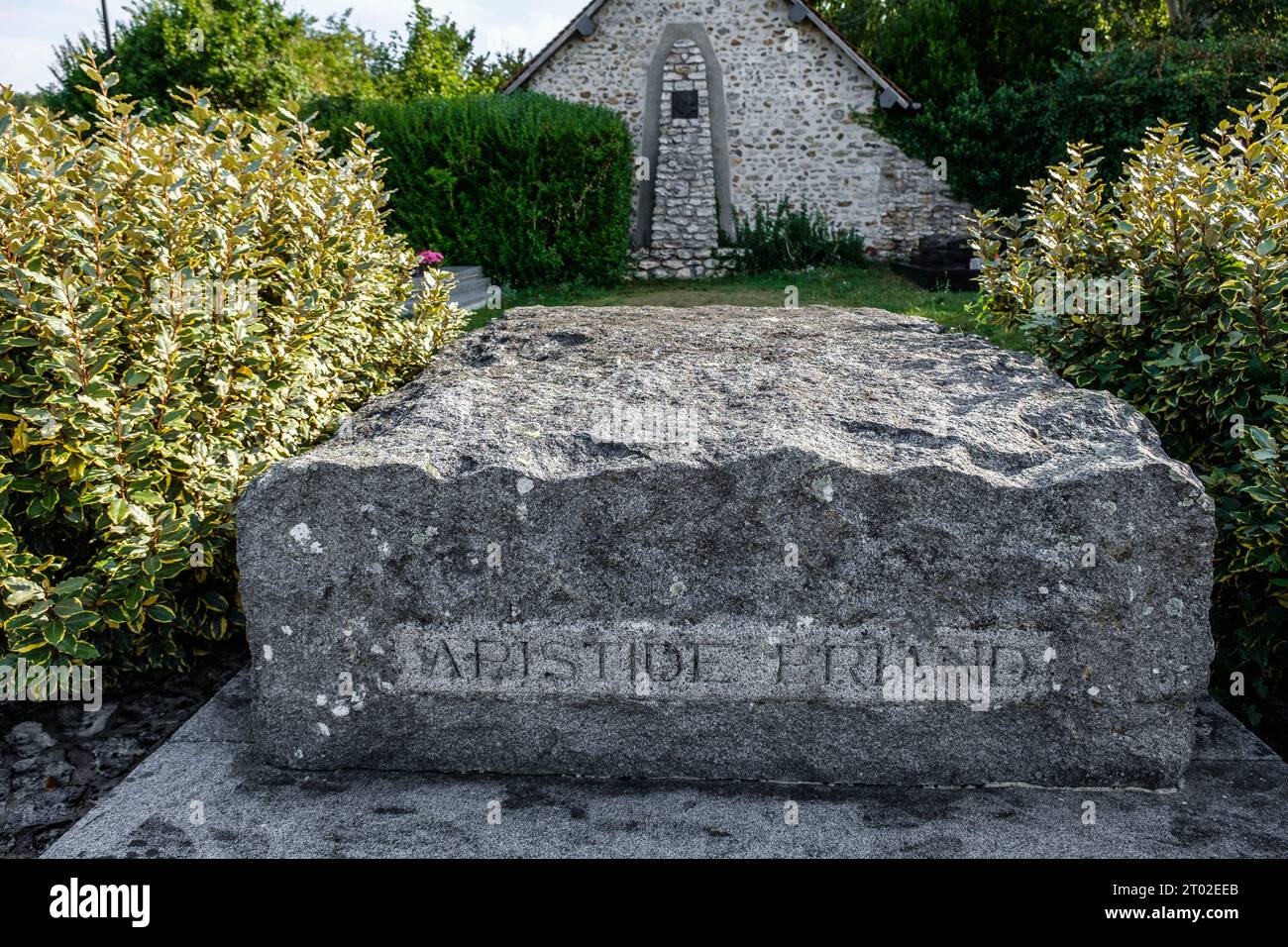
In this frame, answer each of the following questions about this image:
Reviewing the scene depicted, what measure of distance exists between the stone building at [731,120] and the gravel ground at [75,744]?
12558 millimetres

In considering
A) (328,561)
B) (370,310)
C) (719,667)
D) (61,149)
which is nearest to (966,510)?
(719,667)

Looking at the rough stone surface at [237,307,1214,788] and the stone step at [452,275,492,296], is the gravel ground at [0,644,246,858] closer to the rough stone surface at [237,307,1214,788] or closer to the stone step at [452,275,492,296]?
the rough stone surface at [237,307,1214,788]

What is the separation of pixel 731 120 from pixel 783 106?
2.64 ft

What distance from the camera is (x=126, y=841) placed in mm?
2270

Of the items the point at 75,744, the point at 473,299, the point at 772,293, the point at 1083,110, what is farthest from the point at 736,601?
the point at 1083,110

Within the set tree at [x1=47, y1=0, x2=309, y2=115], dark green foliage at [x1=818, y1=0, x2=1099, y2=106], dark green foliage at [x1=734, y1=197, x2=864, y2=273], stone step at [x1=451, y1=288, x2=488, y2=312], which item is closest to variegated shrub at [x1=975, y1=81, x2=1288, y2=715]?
stone step at [x1=451, y1=288, x2=488, y2=312]

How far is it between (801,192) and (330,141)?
22.9 feet

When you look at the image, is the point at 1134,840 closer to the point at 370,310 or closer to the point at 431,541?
the point at 431,541

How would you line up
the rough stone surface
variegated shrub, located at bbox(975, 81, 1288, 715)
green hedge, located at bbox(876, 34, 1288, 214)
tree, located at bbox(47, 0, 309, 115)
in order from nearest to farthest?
1. the rough stone surface
2. variegated shrub, located at bbox(975, 81, 1288, 715)
3. green hedge, located at bbox(876, 34, 1288, 214)
4. tree, located at bbox(47, 0, 309, 115)

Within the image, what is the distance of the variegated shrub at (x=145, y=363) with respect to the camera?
8.53 feet

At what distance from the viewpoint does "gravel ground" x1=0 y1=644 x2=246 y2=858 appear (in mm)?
2537

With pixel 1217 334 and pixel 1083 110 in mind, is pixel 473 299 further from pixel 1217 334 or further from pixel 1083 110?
pixel 1217 334

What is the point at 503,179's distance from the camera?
1278 centimetres

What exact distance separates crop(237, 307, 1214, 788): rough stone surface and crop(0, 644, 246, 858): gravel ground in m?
0.56
